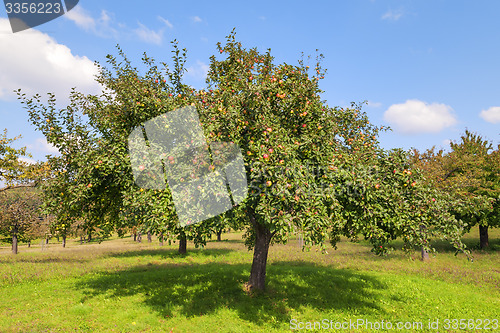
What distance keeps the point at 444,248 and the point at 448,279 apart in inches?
606

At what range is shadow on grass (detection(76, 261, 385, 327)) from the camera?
12.5 meters

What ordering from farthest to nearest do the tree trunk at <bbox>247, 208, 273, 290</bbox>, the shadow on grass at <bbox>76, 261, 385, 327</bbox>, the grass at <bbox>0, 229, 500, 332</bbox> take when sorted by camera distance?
the tree trunk at <bbox>247, 208, 273, 290</bbox> → the shadow on grass at <bbox>76, 261, 385, 327</bbox> → the grass at <bbox>0, 229, 500, 332</bbox>

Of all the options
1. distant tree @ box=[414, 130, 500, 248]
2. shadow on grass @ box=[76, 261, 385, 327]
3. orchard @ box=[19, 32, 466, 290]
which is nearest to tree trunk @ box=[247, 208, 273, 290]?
shadow on grass @ box=[76, 261, 385, 327]

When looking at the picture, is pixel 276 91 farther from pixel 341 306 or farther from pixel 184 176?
pixel 341 306

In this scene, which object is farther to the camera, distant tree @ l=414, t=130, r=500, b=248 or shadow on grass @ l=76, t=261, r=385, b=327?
distant tree @ l=414, t=130, r=500, b=248

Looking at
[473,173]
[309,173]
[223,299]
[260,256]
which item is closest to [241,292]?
[223,299]

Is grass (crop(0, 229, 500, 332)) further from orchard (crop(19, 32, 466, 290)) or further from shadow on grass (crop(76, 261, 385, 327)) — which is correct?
orchard (crop(19, 32, 466, 290))

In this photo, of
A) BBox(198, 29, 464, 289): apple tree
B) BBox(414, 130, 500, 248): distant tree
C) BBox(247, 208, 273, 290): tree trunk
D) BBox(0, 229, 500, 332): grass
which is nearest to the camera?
BBox(198, 29, 464, 289): apple tree

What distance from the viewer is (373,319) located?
12.1m

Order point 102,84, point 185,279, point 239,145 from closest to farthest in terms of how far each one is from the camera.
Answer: point 239,145
point 185,279
point 102,84

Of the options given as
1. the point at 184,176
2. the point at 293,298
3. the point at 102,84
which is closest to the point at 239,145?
the point at 184,176

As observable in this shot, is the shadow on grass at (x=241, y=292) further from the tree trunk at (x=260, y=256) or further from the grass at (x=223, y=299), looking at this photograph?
the tree trunk at (x=260, y=256)

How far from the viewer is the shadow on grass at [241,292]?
1251cm

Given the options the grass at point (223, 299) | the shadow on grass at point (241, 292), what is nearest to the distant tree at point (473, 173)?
the grass at point (223, 299)
